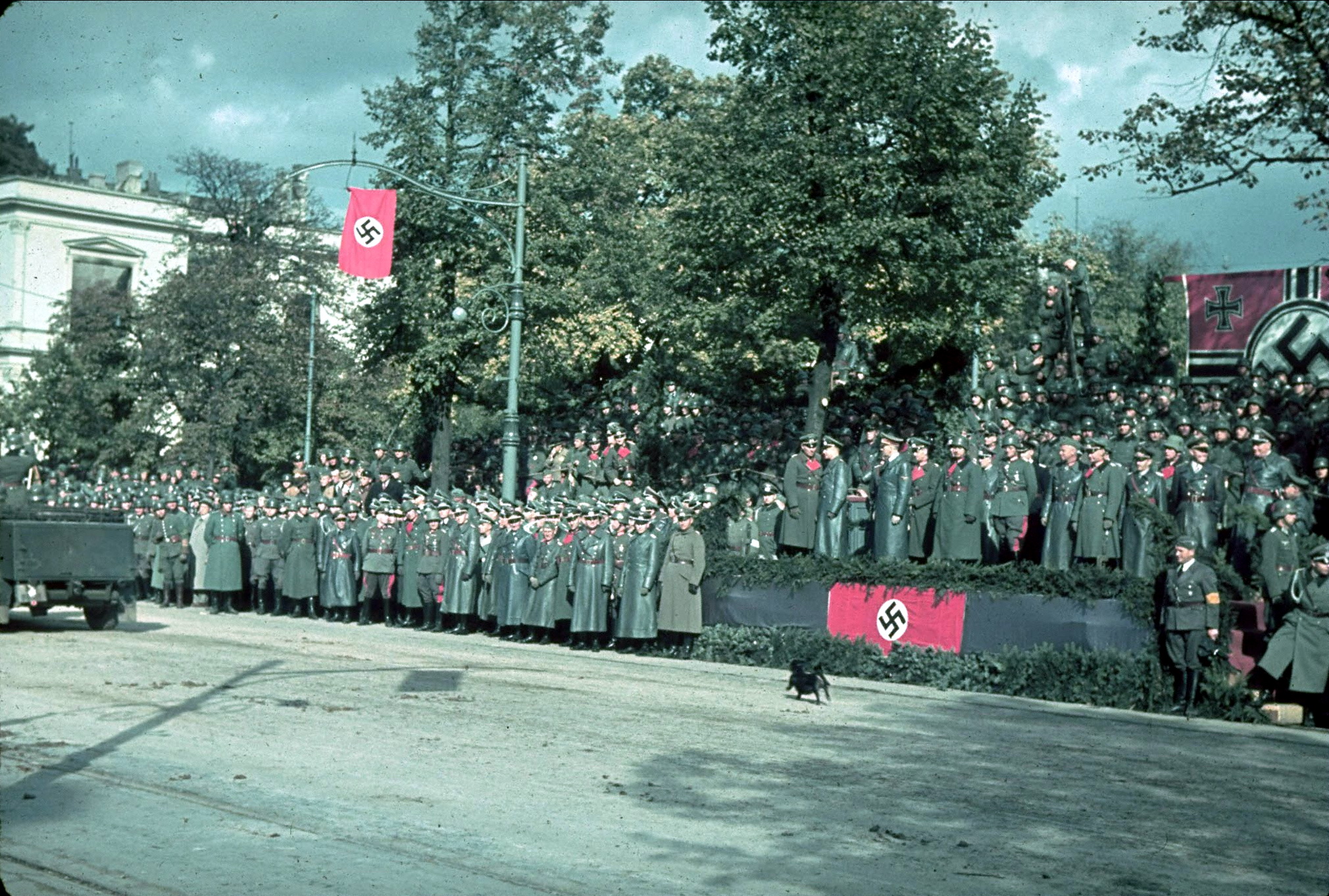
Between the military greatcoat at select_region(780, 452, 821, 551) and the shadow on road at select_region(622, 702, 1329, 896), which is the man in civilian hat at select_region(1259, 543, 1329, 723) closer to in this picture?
the shadow on road at select_region(622, 702, 1329, 896)

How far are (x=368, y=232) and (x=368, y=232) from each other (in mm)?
16

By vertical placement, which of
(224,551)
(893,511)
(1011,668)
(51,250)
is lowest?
(1011,668)

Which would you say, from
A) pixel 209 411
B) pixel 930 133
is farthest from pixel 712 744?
pixel 209 411

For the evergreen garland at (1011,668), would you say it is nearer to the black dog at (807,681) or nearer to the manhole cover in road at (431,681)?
the black dog at (807,681)

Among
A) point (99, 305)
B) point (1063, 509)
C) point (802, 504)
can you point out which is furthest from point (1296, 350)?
point (99, 305)

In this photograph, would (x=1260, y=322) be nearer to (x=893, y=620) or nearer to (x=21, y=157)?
(x=893, y=620)

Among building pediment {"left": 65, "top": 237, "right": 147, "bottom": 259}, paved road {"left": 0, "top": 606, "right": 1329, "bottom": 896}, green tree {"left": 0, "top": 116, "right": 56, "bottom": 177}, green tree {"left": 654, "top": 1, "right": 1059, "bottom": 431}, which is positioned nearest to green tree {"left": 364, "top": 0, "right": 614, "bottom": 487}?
green tree {"left": 654, "top": 1, "right": 1059, "bottom": 431}

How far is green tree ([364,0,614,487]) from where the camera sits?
33000 millimetres

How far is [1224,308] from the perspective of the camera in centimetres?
2523

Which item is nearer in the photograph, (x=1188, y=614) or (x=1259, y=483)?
(x=1188, y=614)

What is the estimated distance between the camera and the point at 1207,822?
9.61 meters

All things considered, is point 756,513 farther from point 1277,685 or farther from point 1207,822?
point 1207,822

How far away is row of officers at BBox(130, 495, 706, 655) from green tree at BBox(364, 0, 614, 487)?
6.37 metres

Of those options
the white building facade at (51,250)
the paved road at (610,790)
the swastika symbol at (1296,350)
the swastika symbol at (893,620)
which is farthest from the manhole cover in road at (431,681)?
the white building facade at (51,250)
